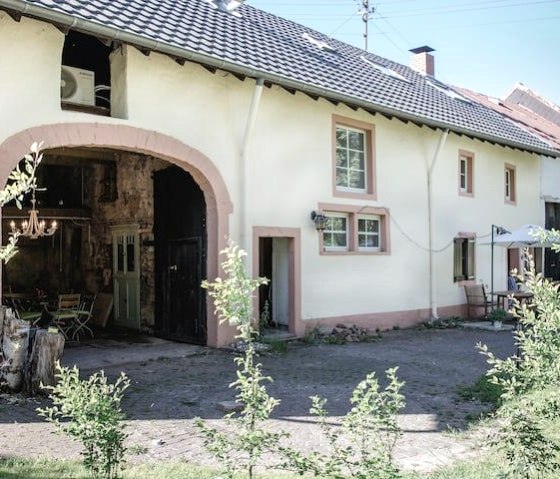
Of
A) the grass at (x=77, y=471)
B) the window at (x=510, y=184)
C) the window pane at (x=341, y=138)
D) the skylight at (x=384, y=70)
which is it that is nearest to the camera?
the grass at (x=77, y=471)

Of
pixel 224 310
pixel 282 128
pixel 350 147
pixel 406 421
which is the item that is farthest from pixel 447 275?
pixel 224 310

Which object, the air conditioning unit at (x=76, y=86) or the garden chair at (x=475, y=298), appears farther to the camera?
the garden chair at (x=475, y=298)

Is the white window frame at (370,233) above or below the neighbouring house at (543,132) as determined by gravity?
below

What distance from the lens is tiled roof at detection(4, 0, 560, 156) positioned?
7.86 m

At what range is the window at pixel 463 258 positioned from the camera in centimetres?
1441

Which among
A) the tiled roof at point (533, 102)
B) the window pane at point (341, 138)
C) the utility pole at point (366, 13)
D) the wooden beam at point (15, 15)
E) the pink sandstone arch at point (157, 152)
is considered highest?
the utility pole at point (366, 13)

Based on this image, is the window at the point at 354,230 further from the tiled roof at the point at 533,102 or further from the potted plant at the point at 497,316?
the tiled roof at the point at 533,102

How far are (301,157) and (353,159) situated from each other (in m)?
1.70

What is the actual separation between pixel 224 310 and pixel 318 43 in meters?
11.9

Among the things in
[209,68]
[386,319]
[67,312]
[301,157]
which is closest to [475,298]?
[386,319]

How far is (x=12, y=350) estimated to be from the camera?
638cm

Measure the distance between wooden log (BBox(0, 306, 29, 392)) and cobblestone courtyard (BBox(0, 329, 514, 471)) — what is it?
27 cm

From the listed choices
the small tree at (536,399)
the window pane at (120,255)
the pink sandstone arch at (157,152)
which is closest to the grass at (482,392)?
the small tree at (536,399)

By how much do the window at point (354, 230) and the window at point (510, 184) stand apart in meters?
6.19
